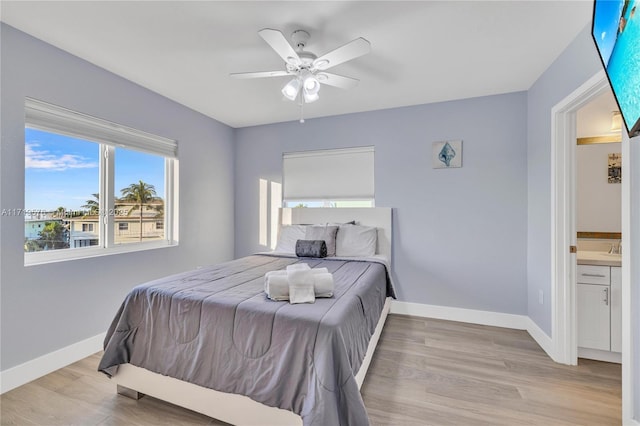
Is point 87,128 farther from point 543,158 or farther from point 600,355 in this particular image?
point 600,355

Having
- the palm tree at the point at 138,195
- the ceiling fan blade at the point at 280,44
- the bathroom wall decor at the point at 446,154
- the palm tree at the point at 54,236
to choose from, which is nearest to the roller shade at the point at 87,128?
the palm tree at the point at 138,195

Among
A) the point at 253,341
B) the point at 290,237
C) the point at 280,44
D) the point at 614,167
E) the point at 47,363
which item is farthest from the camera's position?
the point at 290,237

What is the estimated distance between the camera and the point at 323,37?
2031mm

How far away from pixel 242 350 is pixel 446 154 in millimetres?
2948

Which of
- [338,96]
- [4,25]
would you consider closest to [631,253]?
[338,96]

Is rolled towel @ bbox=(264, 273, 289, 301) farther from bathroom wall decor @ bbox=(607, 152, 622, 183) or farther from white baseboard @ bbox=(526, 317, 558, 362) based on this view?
bathroom wall decor @ bbox=(607, 152, 622, 183)

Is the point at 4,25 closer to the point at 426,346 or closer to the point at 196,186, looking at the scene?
the point at 196,186

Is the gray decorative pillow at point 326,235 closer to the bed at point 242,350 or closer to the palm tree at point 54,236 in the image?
the bed at point 242,350

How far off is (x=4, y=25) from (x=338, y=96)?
8.78ft

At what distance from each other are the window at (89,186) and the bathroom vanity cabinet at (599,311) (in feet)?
13.6

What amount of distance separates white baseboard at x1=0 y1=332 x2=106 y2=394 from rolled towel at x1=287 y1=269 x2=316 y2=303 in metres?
2.07

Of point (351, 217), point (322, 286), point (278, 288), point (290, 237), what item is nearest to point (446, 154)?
point (351, 217)

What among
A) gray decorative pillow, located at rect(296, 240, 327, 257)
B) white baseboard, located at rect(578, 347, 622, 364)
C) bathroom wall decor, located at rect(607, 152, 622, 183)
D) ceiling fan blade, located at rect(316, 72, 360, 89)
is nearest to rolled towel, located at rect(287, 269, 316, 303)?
gray decorative pillow, located at rect(296, 240, 327, 257)

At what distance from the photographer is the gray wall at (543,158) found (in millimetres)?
2047
